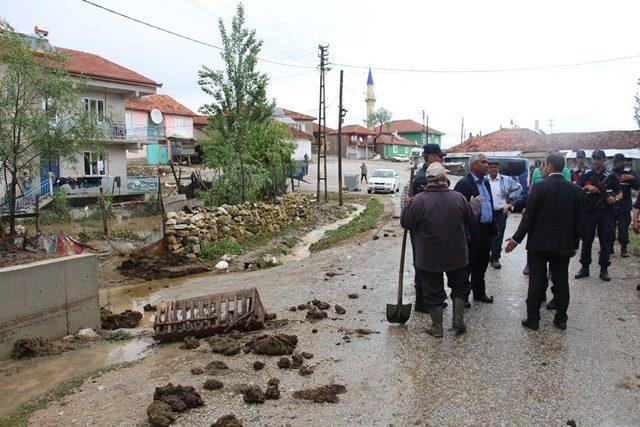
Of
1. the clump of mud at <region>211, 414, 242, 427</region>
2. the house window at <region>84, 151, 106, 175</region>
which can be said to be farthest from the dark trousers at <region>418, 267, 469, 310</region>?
the house window at <region>84, 151, 106, 175</region>

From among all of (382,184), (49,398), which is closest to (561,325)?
(49,398)

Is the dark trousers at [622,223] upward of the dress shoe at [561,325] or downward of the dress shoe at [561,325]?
upward

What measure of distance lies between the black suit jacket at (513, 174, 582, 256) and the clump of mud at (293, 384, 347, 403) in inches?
98.7

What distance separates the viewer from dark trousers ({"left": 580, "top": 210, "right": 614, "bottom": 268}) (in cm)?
709

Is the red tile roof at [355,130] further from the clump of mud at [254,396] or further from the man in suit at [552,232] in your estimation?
the clump of mud at [254,396]

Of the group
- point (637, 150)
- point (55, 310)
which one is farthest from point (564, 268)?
point (637, 150)

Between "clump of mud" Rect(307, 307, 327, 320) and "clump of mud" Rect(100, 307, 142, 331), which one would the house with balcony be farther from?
"clump of mud" Rect(307, 307, 327, 320)

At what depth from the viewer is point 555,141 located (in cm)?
4125

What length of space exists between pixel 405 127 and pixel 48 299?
312 feet

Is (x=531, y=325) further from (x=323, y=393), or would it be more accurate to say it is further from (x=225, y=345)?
(x=225, y=345)

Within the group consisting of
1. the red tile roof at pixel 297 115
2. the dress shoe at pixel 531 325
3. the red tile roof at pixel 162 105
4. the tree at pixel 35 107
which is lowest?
the dress shoe at pixel 531 325

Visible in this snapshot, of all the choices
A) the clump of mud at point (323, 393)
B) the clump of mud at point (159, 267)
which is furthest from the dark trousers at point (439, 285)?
the clump of mud at point (159, 267)

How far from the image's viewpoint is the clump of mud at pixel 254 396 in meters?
3.88

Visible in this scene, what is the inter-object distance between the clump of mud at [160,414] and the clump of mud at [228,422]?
1.21 ft
